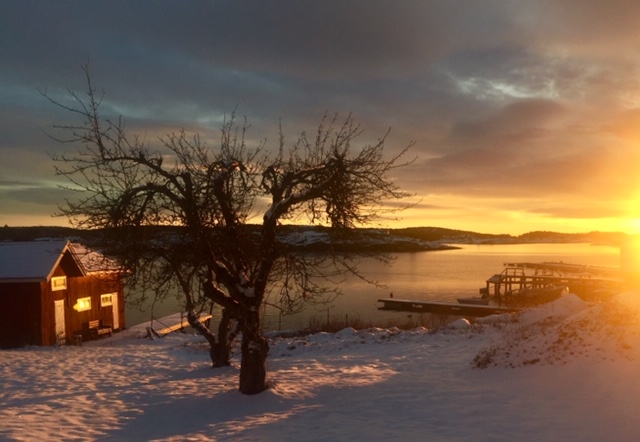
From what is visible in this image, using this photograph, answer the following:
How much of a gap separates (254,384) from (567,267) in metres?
74.1

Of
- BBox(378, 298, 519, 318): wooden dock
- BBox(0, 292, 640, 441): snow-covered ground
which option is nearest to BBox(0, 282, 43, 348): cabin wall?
BBox(0, 292, 640, 441): snow-covered ground

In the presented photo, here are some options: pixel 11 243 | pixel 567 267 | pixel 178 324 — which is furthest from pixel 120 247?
pixel 567 267

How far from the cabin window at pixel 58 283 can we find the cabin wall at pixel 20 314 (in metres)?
1.09

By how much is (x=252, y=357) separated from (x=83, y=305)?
70.2 feet

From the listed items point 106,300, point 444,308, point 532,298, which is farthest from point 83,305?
point 532,298

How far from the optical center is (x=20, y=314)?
88.6ft

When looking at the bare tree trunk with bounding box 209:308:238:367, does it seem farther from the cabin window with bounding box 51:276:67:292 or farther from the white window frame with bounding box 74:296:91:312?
the white window frame with bounding box 74:296:91:312

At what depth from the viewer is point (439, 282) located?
90.6m

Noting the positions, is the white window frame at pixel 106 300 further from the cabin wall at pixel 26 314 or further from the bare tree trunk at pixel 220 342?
the bare tree trunk at pixel 220 342

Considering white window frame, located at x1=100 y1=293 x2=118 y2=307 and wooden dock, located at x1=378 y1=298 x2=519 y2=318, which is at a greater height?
white window frame, located at x1=100 y1=293 x2=118 y2=307

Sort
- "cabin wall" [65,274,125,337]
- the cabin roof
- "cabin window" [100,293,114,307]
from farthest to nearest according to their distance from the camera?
"cabin window" [100,293,114,307]
"cabin wall" [65,274,125,337]
the cabin roof

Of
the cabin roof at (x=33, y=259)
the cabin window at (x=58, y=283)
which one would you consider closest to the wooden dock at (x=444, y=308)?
the cabin roof at (x=33, y=259)

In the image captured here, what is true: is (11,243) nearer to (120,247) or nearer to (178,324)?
(178,324)

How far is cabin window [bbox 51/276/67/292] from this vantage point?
2817 cm
